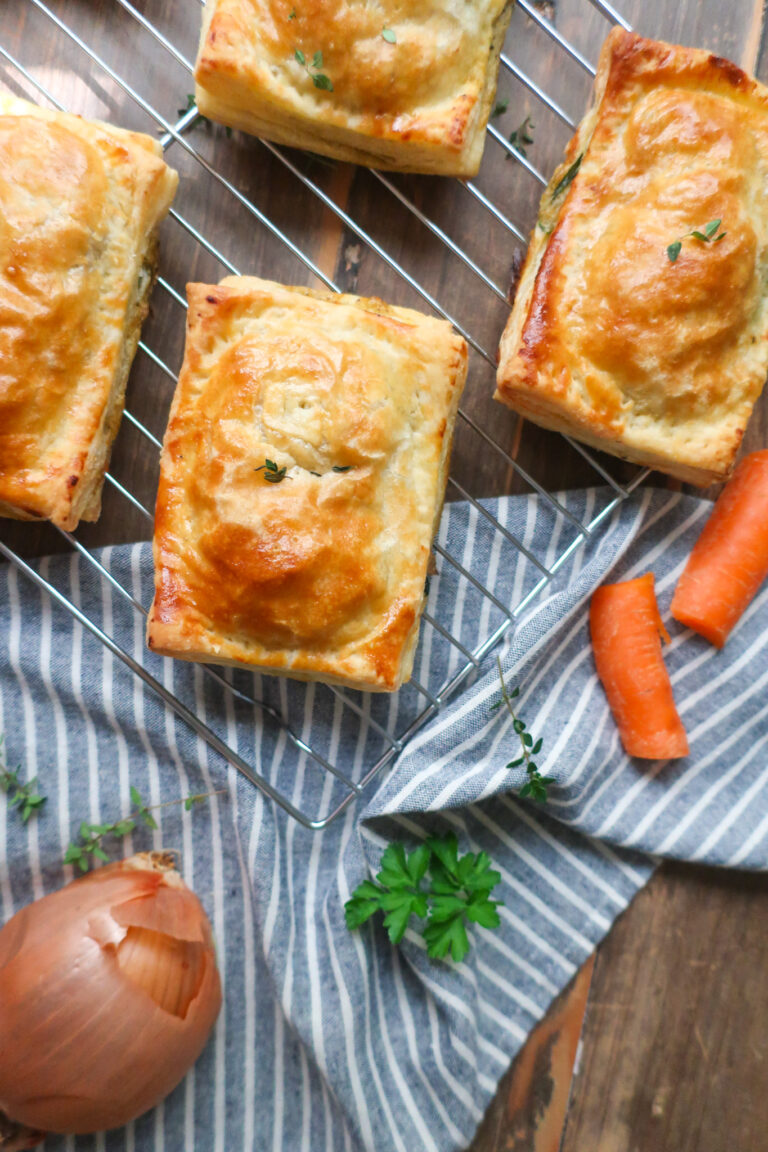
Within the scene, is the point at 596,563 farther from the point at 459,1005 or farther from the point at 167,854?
the point at 167,854

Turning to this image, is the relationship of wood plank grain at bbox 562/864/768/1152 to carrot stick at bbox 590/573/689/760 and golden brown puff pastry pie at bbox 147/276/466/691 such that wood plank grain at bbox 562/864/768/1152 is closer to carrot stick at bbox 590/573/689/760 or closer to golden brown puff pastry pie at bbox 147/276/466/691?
carrot stick at bbox 590/573/689/760

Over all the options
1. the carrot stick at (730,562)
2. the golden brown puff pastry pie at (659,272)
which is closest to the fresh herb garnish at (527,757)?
the carrot stick at (730,562)

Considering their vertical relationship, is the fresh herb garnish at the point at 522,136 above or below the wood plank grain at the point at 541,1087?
above

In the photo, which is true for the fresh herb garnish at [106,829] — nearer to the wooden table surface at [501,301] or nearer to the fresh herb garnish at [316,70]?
the wooden table surface at [501,301]

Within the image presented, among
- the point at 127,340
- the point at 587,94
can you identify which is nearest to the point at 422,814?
the point at 127,340

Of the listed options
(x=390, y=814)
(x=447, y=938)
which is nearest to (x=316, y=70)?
(x=390, y=814)

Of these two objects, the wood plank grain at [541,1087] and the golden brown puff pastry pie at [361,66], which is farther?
the wood plank grain at [541,1087]
